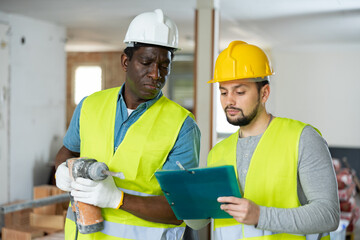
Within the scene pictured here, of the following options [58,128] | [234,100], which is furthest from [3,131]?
[234,100]

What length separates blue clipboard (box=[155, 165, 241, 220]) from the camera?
1.19m

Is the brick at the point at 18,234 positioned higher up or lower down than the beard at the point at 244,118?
lower down

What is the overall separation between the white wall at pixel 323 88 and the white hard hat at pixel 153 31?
630cm

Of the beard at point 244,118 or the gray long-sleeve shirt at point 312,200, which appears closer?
the gray long-sleeve shirt at point 312,200

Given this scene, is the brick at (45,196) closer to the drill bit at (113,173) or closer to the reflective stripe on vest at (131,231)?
the reflective stripe on vest at (131,231)

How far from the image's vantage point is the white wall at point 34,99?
5258mm

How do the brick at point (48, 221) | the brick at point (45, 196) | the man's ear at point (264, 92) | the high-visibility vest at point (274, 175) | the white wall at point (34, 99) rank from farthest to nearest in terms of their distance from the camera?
1. the white wall at point (34, 99)
2. the brick at point (45, 196)
3. the brick at point (48, 221)
4. the man's ear at point (264, 92)
5. the high-visibility vest at point (274, 175)

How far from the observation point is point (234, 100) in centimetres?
137

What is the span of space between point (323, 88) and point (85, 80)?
5061 millimetres

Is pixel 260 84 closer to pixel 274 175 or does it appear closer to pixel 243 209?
pixel 274 175

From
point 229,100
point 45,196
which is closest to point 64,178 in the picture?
point 229,100

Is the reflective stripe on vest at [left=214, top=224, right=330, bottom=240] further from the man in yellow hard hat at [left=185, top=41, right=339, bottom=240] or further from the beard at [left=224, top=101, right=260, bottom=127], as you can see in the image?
the beard at [left=224, top=101, right=260, bottom=127]

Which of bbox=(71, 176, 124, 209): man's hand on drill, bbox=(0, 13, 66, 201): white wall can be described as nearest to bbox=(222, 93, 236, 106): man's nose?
bbox=(71, 176, 124, 209): man's hand on drill

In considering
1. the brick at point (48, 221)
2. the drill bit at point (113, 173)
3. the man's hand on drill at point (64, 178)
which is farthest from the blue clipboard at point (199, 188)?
the brick at point (48, 221)
